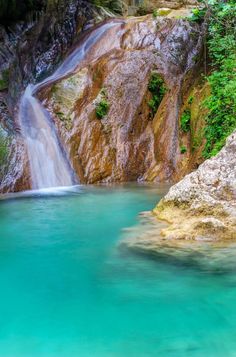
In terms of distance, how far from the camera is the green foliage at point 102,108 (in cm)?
1475

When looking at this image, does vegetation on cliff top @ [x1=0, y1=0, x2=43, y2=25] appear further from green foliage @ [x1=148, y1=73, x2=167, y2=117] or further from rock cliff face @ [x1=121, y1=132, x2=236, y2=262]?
rock cliff face @ [x1=121, y1=132, x2=236, y2=262]

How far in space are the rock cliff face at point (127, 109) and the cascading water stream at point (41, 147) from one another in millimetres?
363

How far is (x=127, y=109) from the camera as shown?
15.0 m

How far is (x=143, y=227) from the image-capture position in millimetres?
6934

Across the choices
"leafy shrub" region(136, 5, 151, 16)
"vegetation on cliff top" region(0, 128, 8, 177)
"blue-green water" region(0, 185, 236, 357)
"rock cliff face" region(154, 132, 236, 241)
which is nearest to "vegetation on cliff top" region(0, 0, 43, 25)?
"vegetation on cliff top" region(0, 128, 8, 177)

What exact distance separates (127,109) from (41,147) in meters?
3.48

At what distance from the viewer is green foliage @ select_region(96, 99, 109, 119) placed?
1475cm

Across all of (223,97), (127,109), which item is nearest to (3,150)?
(127,109)

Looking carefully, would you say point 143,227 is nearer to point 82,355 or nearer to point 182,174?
point 82,355

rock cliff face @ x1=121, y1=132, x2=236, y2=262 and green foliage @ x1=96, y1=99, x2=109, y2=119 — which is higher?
green foliage @ x1=96, y1=99, x2=109, y2=119

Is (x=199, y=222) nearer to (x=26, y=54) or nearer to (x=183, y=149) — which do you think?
(x=183, y=149)

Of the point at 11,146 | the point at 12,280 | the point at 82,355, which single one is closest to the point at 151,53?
the point at 11,146

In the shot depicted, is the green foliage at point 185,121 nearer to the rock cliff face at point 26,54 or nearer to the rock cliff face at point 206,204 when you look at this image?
the rock cliff face at point 26,54

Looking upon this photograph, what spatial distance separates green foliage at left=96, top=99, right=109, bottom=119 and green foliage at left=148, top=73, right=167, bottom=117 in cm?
155
